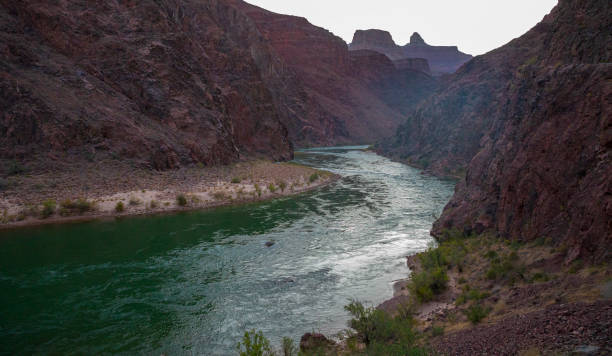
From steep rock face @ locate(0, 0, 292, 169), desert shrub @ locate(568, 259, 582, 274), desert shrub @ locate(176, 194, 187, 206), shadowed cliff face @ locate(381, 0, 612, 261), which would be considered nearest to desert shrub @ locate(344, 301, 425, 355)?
desert shrub @ locate(568, 259, 582, 274)

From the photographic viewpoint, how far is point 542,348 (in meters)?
6.56

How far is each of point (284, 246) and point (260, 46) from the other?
88082 mm

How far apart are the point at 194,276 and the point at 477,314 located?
11.6m

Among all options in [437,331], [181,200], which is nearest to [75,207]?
[181,200]

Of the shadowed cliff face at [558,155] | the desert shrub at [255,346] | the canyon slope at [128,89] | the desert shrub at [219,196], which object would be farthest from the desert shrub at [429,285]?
the canyon slope at [128,89]

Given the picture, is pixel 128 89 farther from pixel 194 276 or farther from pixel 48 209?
pixel 194 276

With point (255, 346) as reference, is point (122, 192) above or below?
below

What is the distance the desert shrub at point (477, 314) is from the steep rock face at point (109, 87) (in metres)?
34.8

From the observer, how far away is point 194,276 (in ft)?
56.9

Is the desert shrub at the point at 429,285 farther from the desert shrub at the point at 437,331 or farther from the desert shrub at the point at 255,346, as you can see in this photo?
the desert shrub at the point at 255,346

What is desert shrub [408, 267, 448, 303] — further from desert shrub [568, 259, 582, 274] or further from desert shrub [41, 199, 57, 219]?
desert shrub [41, 199, 57, 219]

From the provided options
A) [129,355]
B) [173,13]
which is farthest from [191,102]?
[129,355]

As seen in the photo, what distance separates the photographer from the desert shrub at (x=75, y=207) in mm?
27266

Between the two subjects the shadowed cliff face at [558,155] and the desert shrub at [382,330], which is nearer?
the desert shrub at [382,330]
